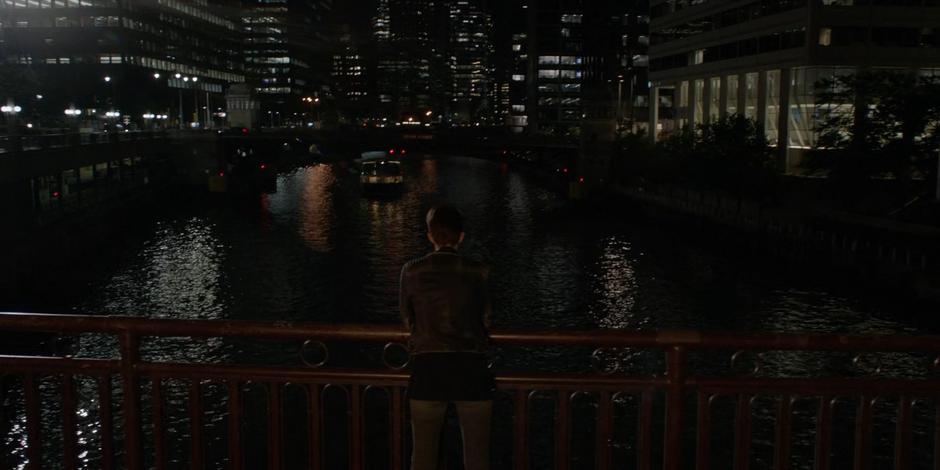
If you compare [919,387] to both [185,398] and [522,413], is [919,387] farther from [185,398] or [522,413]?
[185,398]

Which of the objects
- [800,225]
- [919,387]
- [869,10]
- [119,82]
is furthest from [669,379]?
[119,82]

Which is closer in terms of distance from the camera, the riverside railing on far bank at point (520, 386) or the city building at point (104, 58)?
the riverside railing on far bank at point (520, 386)

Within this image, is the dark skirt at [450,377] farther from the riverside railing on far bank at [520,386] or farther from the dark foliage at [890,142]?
the dark foliage at [890,142]

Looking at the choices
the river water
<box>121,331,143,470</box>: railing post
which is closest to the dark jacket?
<box>121,331,143,470</box>: railing post

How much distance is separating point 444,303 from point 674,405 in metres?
1.58

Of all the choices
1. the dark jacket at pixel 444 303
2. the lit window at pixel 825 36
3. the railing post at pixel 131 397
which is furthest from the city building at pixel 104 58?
the dark jacket at pixel 444 303

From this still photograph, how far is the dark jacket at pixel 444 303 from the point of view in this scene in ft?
16.1

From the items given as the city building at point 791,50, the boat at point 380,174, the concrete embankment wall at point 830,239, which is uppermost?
the city building at point 791,50

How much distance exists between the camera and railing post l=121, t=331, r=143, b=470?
18.2ft

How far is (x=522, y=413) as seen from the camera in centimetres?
541

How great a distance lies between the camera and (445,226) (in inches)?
198

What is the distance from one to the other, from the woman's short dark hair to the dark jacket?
0.10 meters

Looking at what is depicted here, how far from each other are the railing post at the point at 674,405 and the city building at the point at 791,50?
6380 cm

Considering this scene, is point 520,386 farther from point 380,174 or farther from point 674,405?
point 380,174
